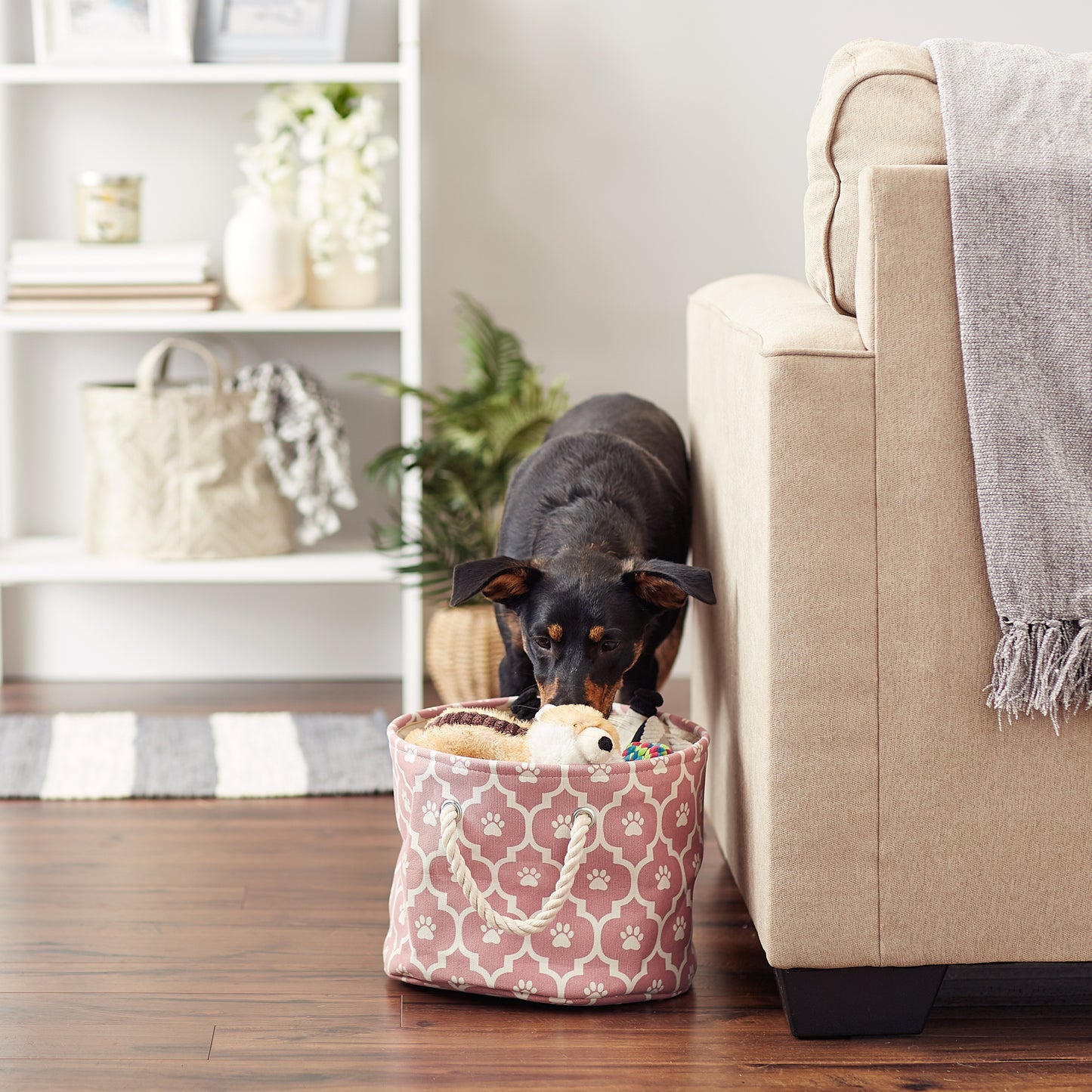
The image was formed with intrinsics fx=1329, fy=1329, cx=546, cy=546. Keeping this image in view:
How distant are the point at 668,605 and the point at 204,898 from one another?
779 mm

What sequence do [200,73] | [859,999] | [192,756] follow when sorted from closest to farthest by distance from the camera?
[859,999]
[192,756]
[200,73]

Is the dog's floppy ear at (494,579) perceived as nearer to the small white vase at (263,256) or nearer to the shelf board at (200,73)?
the small white vase at (263,256)

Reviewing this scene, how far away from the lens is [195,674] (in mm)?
→ 3182

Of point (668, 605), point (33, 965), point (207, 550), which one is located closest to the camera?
point (33, 965)

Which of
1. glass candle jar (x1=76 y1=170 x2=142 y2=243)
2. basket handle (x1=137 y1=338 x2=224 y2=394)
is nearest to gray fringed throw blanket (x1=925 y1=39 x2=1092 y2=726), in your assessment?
basket handle (x1=137 y1=338 x2=224 y2=394)

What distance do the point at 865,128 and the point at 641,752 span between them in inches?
28.7

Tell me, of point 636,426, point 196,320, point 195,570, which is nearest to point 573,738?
point 636,426

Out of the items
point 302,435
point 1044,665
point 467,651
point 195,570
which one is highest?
point 302,435

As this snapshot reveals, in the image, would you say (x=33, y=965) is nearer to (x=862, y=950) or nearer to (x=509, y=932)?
(x=509, y=932)

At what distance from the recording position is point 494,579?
173 centimetres

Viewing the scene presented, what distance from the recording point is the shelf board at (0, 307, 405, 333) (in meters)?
2.76

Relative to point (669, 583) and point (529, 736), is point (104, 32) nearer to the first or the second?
point (669, 583)

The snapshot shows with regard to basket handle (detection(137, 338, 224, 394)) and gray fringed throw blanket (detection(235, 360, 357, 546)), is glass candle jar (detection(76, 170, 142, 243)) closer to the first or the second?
basket handle (detection(137, 338, 224, 394))

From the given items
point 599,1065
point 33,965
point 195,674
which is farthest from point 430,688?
point 599,1065
